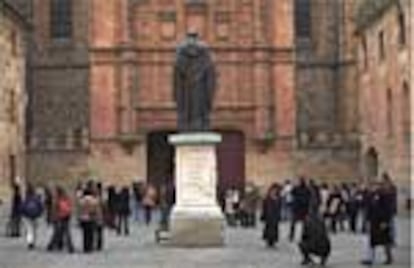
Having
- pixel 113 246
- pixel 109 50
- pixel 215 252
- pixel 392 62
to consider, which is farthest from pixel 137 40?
pixel 215 252

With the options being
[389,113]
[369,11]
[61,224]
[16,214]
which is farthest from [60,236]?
[369,11]

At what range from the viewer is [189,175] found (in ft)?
82.5

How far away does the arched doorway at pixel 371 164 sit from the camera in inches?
→ 1971

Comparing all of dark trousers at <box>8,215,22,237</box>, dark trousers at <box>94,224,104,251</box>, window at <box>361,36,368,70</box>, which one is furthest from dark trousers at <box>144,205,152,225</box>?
window at <box>361,36,368,70</box>

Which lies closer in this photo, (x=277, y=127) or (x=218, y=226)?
(x=218, y=226)

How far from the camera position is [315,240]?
68.0 ft

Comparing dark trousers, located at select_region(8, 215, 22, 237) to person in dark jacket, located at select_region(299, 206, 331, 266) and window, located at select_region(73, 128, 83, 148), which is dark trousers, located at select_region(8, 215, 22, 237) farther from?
window, located at select_region(73, 128, 83, 148)

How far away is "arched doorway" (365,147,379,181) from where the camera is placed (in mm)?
50062

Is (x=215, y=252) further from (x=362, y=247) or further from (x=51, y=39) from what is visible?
(x=51, y=39)

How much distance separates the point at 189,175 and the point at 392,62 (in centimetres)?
2152

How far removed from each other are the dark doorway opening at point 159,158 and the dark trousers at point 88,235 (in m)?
25.5

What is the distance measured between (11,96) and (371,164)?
15.9 metres

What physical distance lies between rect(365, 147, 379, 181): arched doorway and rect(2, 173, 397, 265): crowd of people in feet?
31.5

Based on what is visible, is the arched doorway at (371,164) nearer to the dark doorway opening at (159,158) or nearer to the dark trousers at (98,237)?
the dark doorway opening at (159,158)
